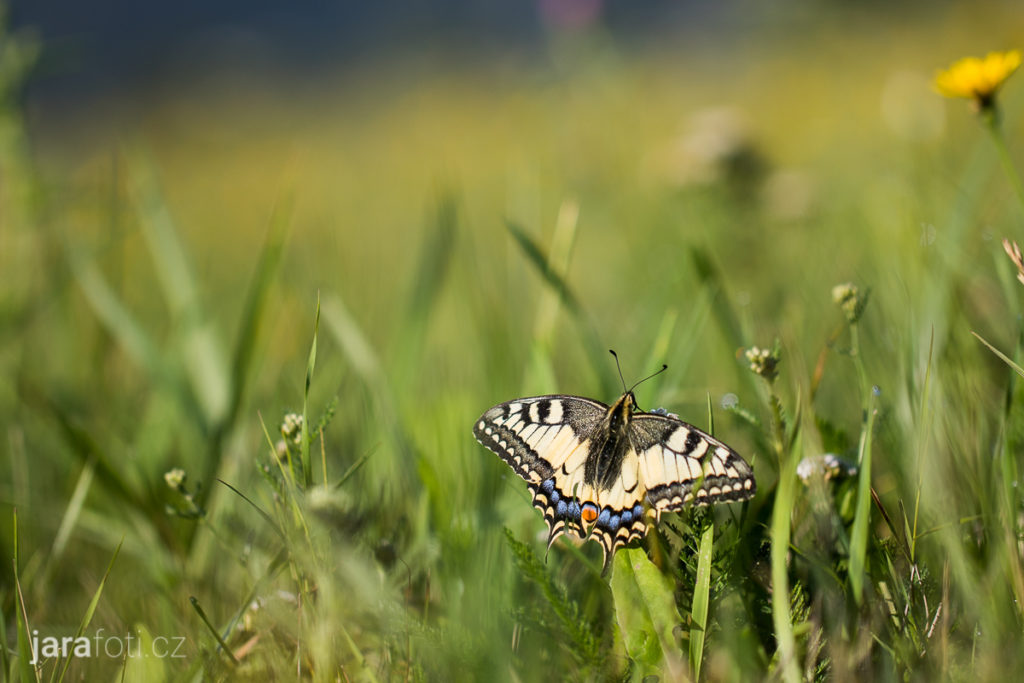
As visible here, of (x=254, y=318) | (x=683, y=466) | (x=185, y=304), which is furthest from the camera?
(x=185, y=304)

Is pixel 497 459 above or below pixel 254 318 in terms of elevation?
below

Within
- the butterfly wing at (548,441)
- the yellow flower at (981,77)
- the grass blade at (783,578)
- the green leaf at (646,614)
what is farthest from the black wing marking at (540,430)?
the yellow flower at (981,77)

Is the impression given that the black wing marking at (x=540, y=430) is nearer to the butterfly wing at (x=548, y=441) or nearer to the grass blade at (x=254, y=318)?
the butterfly wing at (x=548, y=441)

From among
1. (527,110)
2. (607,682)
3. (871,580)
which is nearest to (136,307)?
(607,682)

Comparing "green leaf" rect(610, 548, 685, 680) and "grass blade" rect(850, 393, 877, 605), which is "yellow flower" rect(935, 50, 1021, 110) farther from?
"green leaf" rect(610, 548, 685, 680)

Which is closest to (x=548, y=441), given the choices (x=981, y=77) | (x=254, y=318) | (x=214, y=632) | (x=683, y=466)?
(x=683, y=466)

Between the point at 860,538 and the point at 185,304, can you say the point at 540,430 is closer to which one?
the point at 860,538
